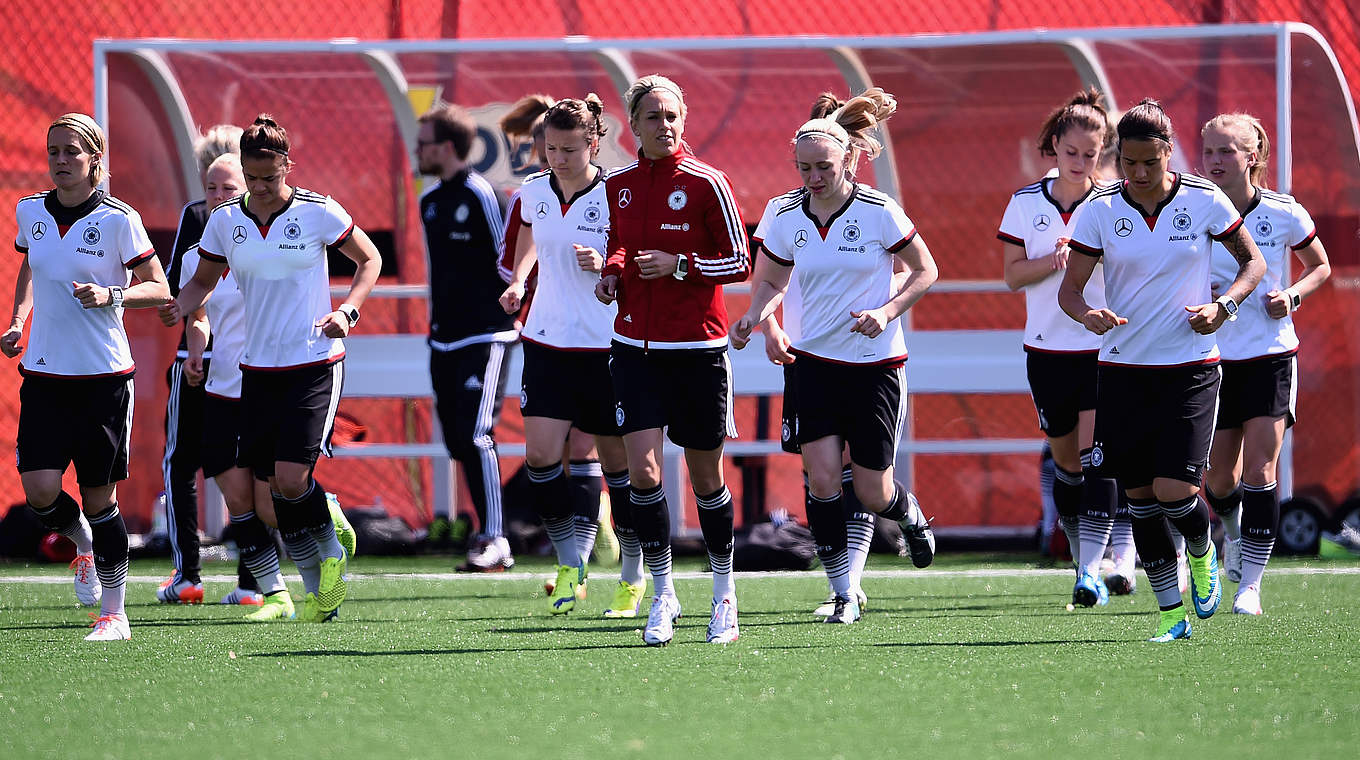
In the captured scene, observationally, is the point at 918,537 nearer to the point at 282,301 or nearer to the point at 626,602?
the point at 626,602

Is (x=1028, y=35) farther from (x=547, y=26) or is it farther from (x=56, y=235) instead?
(x=56, y=235)

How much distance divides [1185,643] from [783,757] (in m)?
2.35

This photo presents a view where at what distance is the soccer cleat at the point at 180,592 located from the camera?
25.5 ft

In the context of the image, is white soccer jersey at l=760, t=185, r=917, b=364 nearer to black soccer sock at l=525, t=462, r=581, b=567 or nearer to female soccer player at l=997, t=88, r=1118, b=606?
female soccer player at l=997, t=88, r=1118, b=606

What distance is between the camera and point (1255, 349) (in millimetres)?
6867

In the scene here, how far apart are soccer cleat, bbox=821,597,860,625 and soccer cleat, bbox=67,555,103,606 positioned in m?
3.09

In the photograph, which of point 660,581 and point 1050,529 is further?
point 1050,529

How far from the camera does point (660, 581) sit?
6.07 metres

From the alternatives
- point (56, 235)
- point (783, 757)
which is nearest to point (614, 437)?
point (56, 235)

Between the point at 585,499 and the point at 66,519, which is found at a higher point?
the point at 66,519

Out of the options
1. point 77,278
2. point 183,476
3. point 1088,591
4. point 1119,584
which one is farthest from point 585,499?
point 77,278

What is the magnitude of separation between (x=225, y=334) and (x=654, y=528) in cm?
236

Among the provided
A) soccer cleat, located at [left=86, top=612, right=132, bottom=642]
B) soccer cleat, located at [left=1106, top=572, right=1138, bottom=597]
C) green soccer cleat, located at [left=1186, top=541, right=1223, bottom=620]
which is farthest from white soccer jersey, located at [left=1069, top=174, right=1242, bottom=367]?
soccer cleat, located at [left=86, top=612, right=132, bottom=642]

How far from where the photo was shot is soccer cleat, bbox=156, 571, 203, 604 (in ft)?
25.5
